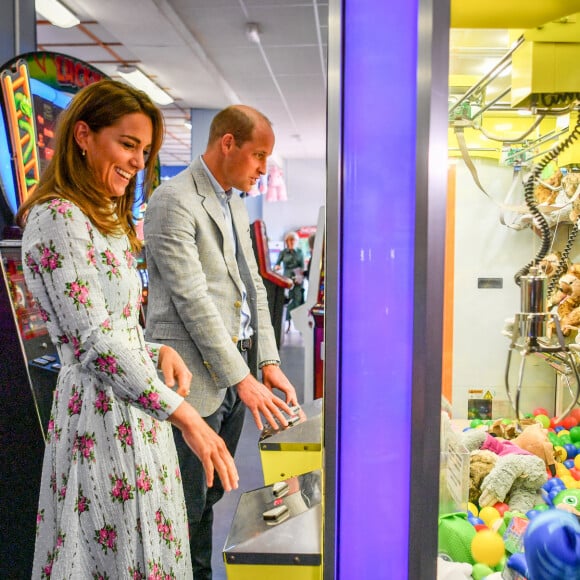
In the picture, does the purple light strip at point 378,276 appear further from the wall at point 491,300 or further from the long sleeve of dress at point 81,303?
the wall at point 491,300

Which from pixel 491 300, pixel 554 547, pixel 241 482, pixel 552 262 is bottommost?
pixel 241 482

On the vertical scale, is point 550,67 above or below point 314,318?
above

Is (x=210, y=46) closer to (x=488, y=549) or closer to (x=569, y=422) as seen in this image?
(x=569, y=422)

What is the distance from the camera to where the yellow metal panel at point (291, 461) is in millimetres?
1870

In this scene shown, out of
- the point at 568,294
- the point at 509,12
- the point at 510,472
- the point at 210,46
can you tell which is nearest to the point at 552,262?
the point at 568,294

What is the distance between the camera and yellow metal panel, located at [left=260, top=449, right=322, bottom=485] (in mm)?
1870

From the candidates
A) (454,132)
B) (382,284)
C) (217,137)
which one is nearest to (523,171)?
(454,132)

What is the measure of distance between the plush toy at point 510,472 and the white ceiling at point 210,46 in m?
2.19

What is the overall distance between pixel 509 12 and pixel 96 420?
118 cm

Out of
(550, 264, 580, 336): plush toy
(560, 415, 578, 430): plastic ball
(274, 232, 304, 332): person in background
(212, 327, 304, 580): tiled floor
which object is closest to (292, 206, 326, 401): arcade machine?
(212, 327, 304, 580): tiled floor

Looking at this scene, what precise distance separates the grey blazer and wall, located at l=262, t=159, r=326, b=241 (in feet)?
38.6

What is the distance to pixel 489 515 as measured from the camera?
1.50 m

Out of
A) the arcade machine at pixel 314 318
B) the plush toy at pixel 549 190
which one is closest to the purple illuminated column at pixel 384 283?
the plush toy at pixel 549 190

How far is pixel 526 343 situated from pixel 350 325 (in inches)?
21.2
